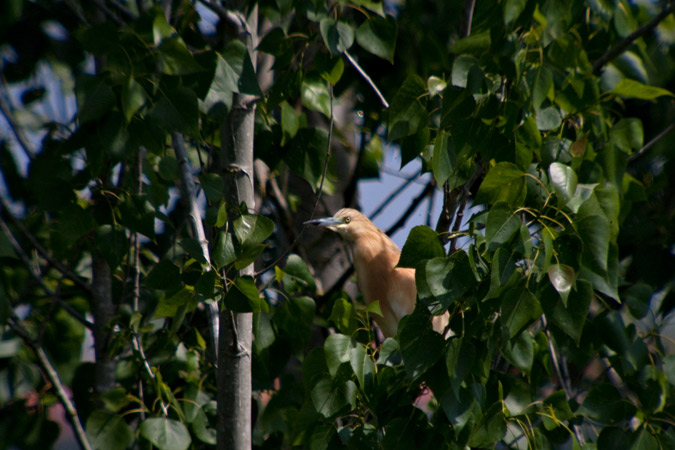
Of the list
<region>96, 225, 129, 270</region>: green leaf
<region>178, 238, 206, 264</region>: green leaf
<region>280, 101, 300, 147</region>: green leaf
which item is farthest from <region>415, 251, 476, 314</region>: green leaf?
<region>96, 225, 129, 270</region>: green leaf

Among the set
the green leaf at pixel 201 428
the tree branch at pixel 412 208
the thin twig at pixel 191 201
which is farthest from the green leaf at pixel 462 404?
the tree branch at pixel 412 208

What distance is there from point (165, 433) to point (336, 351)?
0.70 meters

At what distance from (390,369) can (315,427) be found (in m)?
0.24

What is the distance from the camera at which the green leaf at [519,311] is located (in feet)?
5.55

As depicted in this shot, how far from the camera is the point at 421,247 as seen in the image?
190 cm

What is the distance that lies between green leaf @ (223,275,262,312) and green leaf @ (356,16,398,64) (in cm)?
75

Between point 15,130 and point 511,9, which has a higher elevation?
point 511,9

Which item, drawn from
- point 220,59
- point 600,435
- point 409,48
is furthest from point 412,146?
point 409,48

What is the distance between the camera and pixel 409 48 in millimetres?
4031

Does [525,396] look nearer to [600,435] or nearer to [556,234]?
[600,435]

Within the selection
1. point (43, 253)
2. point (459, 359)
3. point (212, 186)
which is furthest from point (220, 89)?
point (43, 253)

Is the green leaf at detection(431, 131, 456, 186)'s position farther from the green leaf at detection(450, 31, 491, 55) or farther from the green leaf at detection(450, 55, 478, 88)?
the green leaf at detection(450, 31, 491, 55)

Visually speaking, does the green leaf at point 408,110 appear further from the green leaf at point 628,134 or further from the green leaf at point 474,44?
the green leaf at point 628,134

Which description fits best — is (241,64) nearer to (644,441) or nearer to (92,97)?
(92,97)
